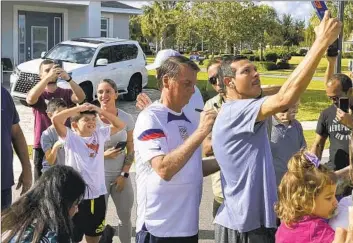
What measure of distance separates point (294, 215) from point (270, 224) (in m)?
0.22

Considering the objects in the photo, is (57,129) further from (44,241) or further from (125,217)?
(44,241)

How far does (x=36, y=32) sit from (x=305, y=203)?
77.1 feet

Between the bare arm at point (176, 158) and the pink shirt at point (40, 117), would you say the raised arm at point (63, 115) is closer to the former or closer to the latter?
the pink shirt at point (40, 117)

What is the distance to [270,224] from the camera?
3055mm

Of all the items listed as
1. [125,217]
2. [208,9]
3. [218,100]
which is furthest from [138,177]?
[208,9]

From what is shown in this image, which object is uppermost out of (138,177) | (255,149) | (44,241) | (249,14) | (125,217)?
(249,14)

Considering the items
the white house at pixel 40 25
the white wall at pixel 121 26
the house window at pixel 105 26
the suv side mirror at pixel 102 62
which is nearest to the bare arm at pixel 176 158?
the suv side mirror at pixel 102 62

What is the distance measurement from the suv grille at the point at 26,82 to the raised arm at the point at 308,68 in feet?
46.5

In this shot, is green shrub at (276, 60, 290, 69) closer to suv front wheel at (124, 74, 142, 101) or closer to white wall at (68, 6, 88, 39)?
white wall at (68, 6, 88, 39)

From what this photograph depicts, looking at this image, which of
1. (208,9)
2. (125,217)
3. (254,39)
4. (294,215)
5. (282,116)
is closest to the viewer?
(294,215)

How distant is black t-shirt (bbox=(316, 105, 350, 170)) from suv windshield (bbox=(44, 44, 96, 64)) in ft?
40.9

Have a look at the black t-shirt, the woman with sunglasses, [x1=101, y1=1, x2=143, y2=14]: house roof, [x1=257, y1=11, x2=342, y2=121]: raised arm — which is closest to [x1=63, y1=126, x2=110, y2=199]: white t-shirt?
the woman with sunglasses

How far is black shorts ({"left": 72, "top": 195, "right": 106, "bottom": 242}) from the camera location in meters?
4.78

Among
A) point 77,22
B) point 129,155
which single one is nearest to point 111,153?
point 129,155
